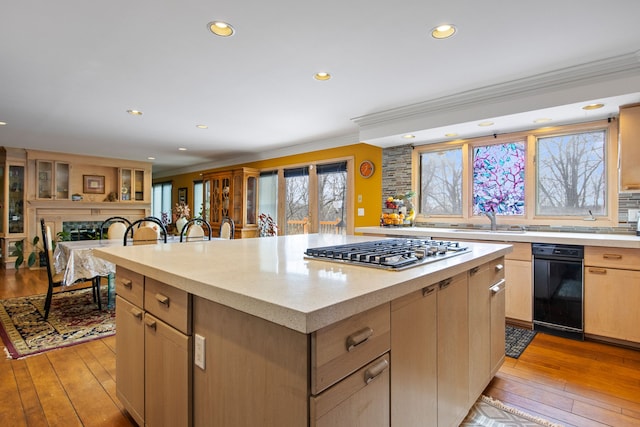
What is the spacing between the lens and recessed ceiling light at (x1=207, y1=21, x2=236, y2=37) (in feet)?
6.77

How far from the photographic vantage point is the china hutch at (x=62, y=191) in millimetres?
6262

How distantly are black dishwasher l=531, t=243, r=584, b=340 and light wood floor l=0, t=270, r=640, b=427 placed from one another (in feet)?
0.55

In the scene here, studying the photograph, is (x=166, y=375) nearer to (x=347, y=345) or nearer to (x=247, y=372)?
(x=247, y=372)

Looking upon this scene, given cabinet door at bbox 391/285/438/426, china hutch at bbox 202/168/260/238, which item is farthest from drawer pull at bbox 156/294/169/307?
china hutch at bbox 202/168/260/238

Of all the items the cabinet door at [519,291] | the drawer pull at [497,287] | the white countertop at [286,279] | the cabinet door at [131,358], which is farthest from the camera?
the cabinet door at [519,291]

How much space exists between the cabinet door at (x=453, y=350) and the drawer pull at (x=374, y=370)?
454 millimetres

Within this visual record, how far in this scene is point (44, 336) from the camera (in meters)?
2.87

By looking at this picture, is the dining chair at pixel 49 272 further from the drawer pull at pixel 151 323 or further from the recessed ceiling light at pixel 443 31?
the recessed ceiling light at pixel 443 31

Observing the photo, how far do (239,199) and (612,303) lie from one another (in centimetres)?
566

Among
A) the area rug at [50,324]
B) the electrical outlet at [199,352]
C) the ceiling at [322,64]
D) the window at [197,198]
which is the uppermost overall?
the ceiling at [322,64]

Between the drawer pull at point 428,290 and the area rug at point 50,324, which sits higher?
the drawer pull at point 428,290

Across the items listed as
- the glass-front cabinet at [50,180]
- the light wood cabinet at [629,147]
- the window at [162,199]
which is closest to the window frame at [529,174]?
the light wood cabinet at [629,147]

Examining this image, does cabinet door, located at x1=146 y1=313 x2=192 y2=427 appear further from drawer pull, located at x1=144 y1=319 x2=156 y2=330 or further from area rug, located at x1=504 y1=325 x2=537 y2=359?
area rug, located at x1=504 y1=325 x2=537 y2=359

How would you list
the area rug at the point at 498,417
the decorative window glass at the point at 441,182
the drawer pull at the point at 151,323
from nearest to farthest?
the drawer pull at the point at 151,323
the area rug at the point at 498,417
the decorative window glass at the point at 441,182
